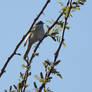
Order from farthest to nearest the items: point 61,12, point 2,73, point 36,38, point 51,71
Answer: point 36,38 < point 61,12 < point 51,71 < point 2,73

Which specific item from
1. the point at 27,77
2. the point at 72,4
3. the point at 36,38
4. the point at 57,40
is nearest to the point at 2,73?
the point at 27,77

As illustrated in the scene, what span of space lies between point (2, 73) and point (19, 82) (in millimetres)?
512

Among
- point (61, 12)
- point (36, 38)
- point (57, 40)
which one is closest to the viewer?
point (61, 12)

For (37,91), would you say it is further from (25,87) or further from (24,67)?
(24,67)

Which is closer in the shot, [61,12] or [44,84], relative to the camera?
[44,84]

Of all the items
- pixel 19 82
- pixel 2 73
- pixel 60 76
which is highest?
pixel 2 73

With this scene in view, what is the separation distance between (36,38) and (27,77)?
15.4ft

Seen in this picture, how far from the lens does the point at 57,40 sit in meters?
4.35

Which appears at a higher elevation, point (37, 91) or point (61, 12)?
point (61, 12)

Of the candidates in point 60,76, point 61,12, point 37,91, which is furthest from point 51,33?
point 37,91

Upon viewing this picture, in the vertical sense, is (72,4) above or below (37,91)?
above

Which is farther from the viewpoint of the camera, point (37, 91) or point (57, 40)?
point (57, 40)

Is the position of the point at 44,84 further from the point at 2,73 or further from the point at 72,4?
the point at 72,4

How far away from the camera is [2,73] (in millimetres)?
3365
